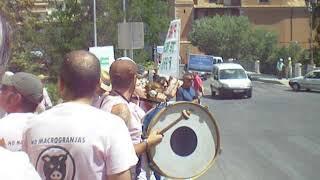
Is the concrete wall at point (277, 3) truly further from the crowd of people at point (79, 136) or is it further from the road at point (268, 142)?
the crowd of people at point (79, 136)

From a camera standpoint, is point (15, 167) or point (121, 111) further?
point (121, 111)

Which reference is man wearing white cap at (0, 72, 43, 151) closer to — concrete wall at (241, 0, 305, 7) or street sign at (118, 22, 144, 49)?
street sign at (118, 22, 144, 49)

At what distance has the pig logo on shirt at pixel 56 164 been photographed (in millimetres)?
3104

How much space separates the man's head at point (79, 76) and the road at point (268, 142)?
25.3 ft

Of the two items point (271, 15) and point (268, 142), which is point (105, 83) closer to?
point (268, 142)

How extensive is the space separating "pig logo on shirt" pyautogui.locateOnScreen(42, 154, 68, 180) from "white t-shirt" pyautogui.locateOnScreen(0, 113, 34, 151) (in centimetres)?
63

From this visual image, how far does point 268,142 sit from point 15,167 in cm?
1452

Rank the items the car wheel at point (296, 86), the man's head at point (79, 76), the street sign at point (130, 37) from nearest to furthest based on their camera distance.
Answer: the man's head at point (79, 76) < the street sign at point (130, 37) < the car wheel at point (296, 86)

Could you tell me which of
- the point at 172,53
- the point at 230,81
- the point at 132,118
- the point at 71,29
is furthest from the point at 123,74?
the point at 230,81

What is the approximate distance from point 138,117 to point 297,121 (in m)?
17.6

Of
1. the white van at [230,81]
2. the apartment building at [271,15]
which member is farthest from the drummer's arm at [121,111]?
the apartment building at [271,15]

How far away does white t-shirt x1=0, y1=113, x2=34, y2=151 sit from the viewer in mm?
3770

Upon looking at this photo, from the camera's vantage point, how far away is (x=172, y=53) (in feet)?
→ 38.8

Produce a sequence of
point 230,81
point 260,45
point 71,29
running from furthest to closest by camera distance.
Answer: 1. point 260,45
2. point 230,81
3. point 71,29
